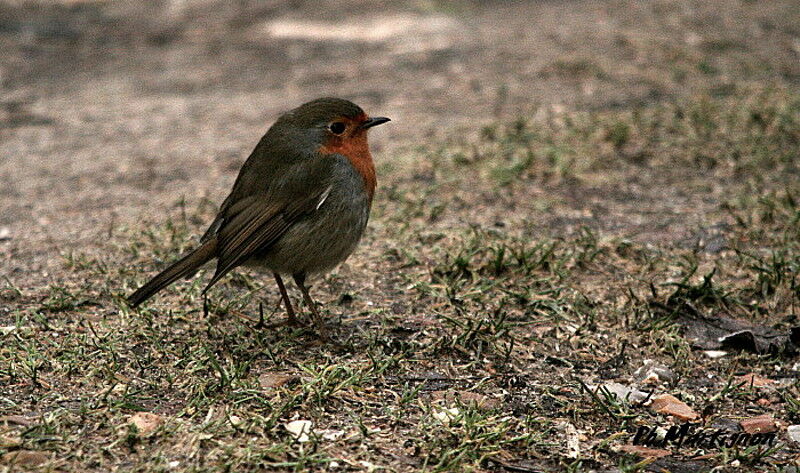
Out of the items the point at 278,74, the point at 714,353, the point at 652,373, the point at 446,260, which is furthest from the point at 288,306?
the point at 278,74

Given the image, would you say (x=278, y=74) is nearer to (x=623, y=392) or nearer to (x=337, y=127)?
(x=337, y=127)

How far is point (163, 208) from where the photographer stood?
5.71m

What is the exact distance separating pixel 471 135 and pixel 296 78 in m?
2.43

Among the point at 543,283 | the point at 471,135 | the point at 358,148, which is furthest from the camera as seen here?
the point at 471,135

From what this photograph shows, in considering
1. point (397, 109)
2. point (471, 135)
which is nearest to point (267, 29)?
point (397, 109)

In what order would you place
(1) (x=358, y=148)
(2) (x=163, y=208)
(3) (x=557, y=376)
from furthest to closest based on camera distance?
(2) (x=163, y=208) < (1) (x=358, y=148) < (3) (x=557, y=376)

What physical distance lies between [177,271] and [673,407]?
6.31 ft

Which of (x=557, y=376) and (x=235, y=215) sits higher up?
(x=235, y=215)

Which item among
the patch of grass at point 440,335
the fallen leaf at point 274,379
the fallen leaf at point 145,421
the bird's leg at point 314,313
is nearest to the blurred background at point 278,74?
the patch of grass at point 440,335

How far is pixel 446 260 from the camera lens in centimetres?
470

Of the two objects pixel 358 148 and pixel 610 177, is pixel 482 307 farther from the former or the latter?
pixel 610 177

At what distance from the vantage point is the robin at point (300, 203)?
3980mm

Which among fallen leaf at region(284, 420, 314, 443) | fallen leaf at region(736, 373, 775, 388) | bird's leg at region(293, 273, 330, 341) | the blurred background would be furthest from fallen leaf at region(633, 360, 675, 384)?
the blurred background

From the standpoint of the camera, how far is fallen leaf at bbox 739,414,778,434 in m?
3.46
